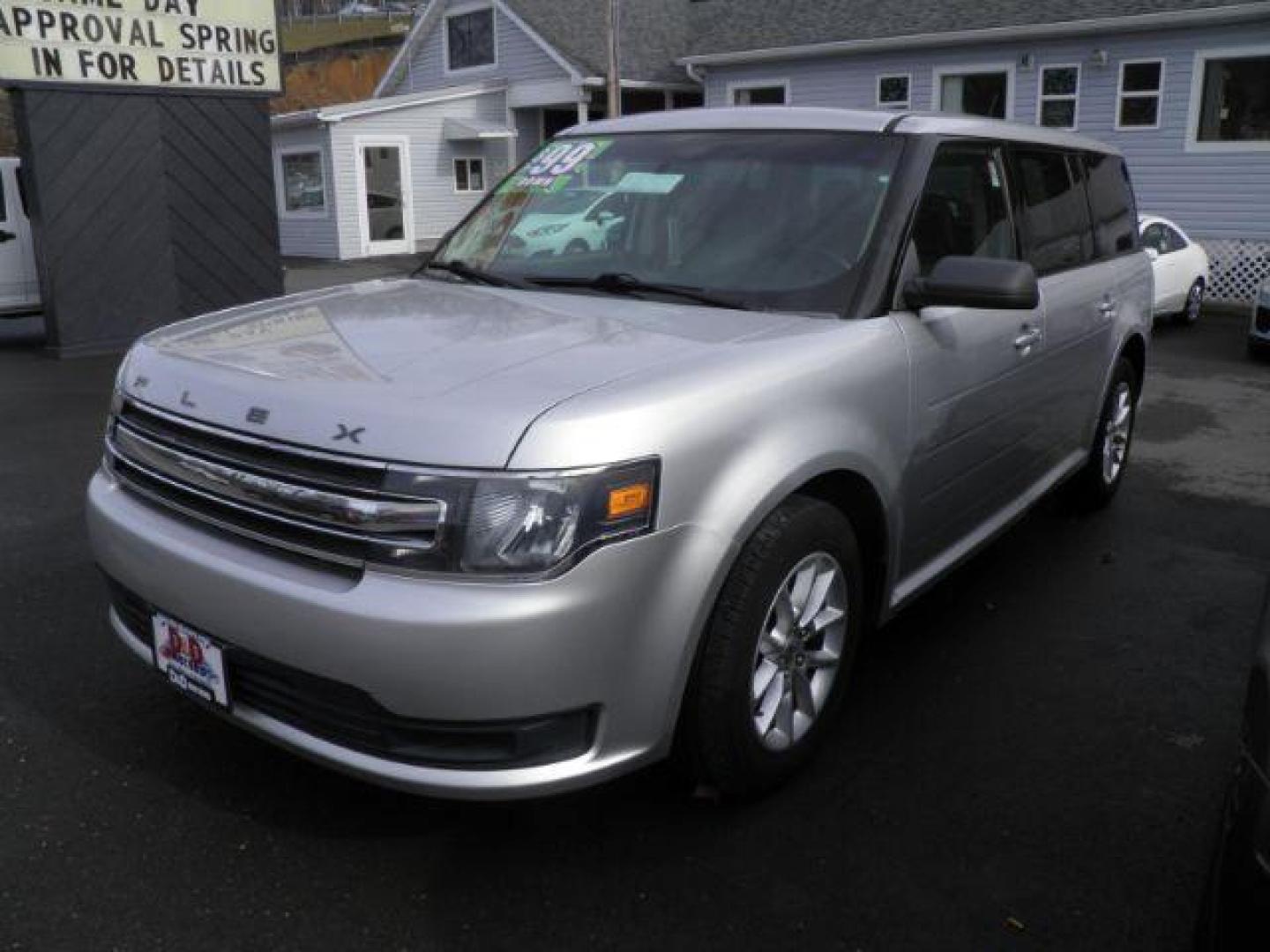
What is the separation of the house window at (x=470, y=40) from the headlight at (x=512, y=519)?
83.1 ft

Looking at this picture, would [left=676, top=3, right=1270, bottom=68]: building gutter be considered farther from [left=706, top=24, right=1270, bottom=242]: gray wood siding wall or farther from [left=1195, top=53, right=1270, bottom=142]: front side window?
[left=1195, top=53, right=1270, bottom=142]: front side window

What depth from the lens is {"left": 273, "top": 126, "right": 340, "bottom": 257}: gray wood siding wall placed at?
22.5 metres

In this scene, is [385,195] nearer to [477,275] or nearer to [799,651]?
[477,275]

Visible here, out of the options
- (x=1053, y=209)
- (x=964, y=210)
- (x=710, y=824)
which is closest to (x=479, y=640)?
(x=710, y=824)

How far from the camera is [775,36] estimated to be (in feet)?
66.4

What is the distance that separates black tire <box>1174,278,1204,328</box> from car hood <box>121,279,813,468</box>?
1188cm

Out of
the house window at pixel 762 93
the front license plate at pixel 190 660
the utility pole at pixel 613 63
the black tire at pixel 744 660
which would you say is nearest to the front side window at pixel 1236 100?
the house window at pixel 762 93

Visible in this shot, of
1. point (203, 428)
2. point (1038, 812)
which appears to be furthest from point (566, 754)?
Answer: point (1038, 812)

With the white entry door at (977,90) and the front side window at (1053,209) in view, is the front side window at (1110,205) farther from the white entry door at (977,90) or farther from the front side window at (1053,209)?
the white entry door at (977,90)

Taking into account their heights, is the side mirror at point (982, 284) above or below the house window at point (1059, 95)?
below

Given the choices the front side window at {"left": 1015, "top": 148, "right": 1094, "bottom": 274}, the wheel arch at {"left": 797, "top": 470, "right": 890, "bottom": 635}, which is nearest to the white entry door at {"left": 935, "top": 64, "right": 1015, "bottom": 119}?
the front side window at {"left": 1015, "top": 148, "right": 1094, "bottom": 274}

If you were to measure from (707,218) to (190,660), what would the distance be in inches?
79.3

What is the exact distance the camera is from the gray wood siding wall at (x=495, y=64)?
24250 mm

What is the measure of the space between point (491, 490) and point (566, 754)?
62 cm
